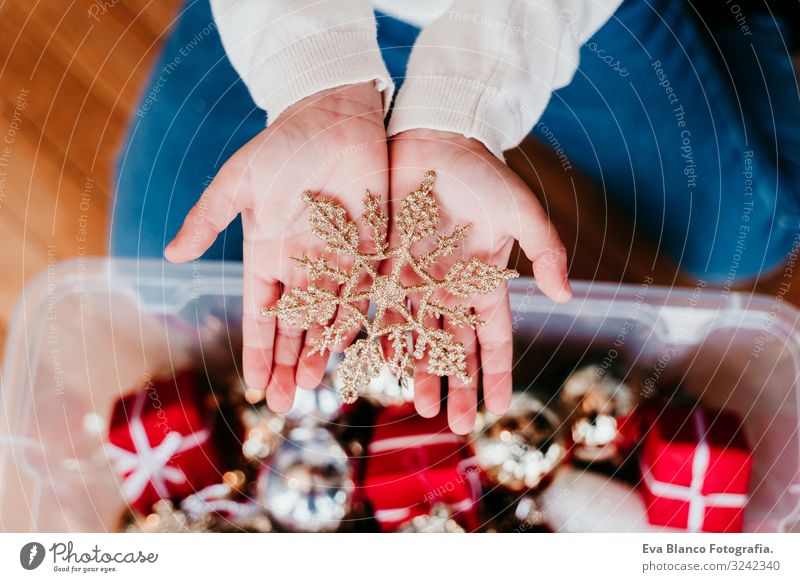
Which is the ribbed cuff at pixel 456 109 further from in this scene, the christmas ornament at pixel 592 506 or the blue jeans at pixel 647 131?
the christmas ornament at pixel 592 506

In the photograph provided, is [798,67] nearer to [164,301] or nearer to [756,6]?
[756,6]

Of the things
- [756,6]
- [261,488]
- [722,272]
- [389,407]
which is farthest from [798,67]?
[261,488]

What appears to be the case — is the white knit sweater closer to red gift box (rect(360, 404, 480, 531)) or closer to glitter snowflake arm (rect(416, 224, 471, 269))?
glitter snowflake arm (rect(416, 224, 471, 269))

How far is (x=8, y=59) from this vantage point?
622 millimetres

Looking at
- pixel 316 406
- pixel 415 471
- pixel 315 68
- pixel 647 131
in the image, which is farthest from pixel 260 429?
pixel 647 131

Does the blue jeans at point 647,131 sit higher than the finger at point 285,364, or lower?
higher

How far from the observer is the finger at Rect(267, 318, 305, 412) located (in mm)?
596

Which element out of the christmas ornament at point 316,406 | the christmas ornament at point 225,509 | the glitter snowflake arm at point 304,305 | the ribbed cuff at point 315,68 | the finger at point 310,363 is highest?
the ribbed cuff at point 315,68

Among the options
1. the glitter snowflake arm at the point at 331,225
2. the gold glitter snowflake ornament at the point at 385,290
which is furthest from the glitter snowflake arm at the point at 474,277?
the glitter snowflake arm at the point at 331,225

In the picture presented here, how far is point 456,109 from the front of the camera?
0.57m

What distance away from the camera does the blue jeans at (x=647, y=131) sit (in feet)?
2.03

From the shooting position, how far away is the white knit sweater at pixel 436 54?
57 centimetres

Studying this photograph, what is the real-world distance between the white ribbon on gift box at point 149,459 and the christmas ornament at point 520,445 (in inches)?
11.9
